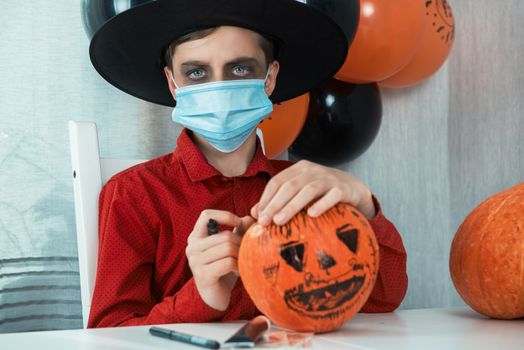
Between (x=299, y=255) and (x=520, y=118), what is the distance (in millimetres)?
2138

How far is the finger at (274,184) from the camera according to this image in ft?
3.11

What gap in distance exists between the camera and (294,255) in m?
0.89

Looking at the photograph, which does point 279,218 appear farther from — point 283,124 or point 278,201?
point 283,124

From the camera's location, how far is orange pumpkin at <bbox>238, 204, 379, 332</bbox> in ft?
2.92

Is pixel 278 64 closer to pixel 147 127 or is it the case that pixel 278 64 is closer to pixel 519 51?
pixel 147 127

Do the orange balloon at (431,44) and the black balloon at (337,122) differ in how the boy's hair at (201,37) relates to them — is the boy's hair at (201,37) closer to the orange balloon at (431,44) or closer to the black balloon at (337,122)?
the black balloon at (337,122)

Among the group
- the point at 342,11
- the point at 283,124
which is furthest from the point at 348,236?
the point at 283,124

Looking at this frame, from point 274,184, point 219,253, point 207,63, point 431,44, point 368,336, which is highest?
point 431,44

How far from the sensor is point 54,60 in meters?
2.20

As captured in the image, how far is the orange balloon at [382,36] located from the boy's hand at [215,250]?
1.29 meters

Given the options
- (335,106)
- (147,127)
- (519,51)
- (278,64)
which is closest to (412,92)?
(519,51)

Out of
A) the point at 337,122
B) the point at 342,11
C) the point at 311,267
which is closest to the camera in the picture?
the point at 311,267

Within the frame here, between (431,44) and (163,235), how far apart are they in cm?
141

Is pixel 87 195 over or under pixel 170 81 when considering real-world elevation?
under
